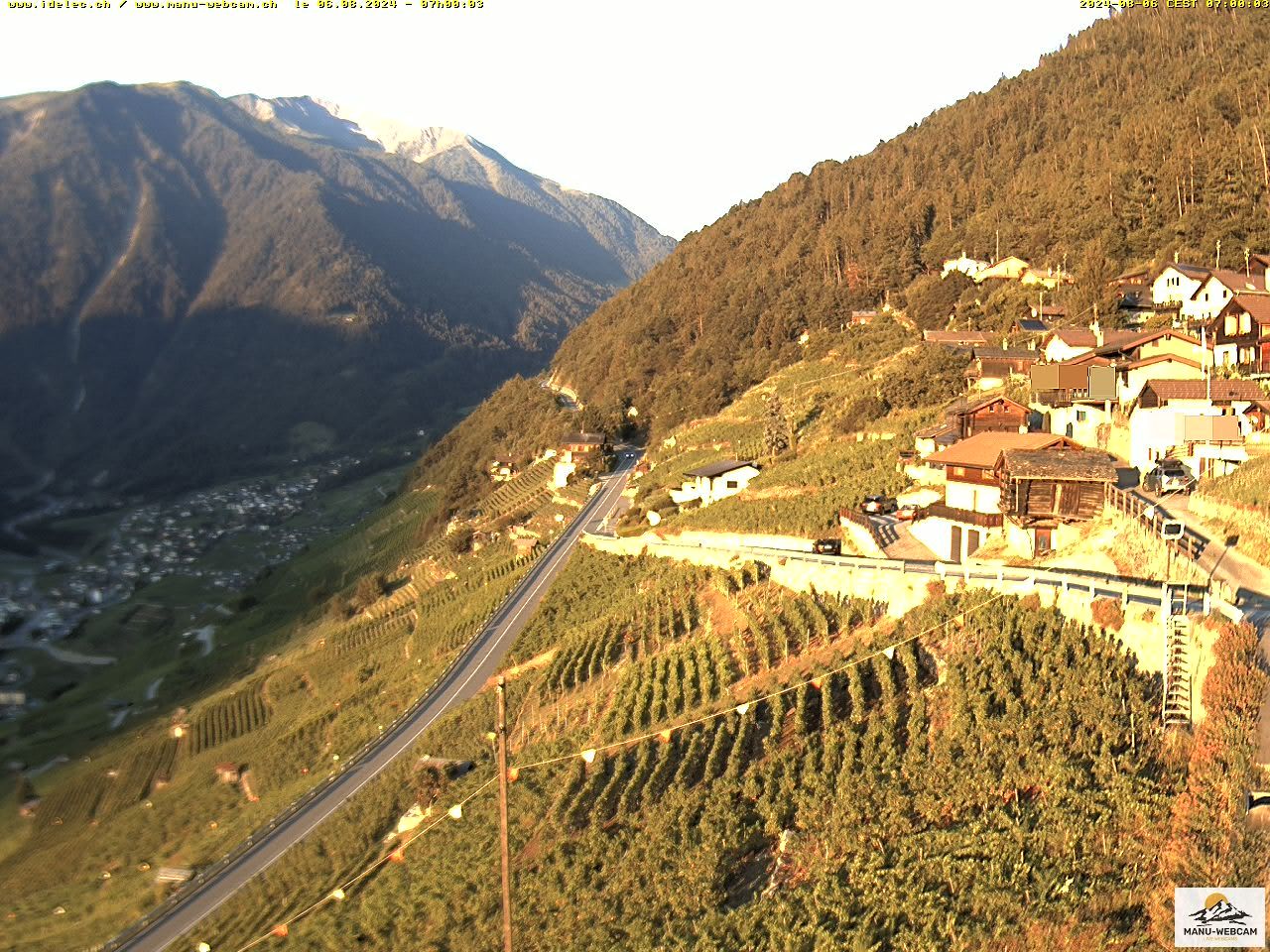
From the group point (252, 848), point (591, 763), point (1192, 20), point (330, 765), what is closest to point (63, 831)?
point (330, 765)

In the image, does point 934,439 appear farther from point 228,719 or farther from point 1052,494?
point 228,719

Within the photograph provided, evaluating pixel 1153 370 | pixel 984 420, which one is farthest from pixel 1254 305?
pixel 984 420

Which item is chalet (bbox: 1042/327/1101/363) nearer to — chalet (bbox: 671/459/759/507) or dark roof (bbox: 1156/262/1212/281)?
dark roof (bbox: 1156/262/1212/281)

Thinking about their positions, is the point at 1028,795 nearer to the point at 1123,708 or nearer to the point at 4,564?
the point at 1123,708

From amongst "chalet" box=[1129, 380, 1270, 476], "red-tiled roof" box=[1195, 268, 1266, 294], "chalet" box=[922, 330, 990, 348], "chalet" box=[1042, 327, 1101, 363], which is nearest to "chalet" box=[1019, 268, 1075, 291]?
"chalet" box=[922, 330, 990, 348]

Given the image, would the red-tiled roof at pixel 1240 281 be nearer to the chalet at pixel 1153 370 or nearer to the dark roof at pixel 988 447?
the chalet at pixel 1153 370

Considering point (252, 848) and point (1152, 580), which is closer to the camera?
point (1152, 580)
